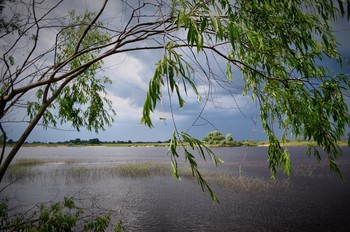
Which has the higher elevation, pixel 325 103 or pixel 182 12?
pixel 182 12

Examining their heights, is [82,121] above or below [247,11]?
below

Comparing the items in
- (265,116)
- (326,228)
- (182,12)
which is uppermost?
(182,12)

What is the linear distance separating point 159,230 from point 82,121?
8.63m

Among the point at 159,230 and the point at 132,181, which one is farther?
the point at 132,181

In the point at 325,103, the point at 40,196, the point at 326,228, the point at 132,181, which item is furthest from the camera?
the point at 132,181

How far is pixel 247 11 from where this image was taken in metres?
3.36

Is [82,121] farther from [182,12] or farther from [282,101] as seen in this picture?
[182,12]

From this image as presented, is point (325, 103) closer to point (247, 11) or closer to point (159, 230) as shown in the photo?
point (247, 11)

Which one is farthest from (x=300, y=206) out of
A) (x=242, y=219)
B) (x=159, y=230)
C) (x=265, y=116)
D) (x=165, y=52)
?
(x=165, y=52)

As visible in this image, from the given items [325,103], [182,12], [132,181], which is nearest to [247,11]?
[325,103]

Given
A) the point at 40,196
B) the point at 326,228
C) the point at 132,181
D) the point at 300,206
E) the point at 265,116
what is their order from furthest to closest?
the point at 132,181 < the point at 40,196 < the point at 300,206 < the point at 326,228 < the point at 265,116

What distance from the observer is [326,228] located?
1249 centimetres

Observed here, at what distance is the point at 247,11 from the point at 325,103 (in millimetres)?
1519


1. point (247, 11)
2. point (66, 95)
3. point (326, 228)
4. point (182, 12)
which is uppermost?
point (247, 11)
